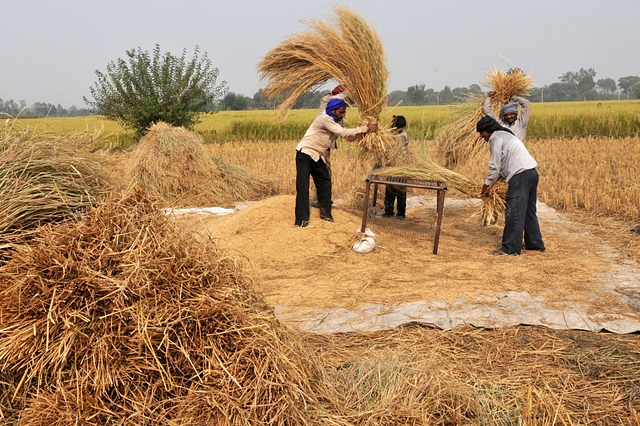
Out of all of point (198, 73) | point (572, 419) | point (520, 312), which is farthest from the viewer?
point (198, 73)

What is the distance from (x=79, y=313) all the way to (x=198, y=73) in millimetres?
10999

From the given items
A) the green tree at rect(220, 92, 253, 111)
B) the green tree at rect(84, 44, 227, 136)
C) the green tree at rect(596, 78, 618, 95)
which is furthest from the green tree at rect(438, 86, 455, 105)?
the green tree at rect(596, 78, 618, 95)

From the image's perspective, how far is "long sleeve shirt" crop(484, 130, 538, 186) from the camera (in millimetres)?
5000

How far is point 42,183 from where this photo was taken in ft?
8.15

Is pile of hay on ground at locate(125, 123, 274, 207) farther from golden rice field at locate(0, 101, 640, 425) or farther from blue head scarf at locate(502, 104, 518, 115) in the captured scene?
golden rice field at locate(0, 101, 640, 425)

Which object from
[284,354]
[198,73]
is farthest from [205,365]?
[198,73]

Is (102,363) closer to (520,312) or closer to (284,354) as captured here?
(284,354)

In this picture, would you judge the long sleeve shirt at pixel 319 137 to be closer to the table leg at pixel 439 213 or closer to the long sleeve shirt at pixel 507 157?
the table leg at pixel 439 213

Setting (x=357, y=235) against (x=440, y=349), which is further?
(x=357, y=235)

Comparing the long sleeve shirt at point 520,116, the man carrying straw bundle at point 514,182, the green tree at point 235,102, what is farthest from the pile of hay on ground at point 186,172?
the green tree at point 235,102

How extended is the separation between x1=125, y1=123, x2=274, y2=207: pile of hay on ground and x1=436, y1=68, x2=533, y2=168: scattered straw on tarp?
2946 millimetres

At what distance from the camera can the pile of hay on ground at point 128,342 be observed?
76.6 inches

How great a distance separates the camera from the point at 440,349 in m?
3.15

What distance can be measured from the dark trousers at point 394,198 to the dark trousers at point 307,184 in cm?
111
